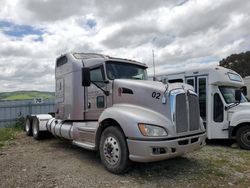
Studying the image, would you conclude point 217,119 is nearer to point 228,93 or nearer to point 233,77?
point 228,93

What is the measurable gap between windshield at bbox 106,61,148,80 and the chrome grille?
182cm

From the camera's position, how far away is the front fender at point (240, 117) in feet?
31.1

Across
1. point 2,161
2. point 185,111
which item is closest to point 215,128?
point 185,111

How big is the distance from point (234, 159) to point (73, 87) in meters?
4.71

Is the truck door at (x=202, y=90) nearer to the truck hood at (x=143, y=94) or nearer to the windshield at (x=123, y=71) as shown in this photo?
the windshield at (x=123, y=71)

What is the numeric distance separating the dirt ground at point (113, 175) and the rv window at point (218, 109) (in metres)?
1.30

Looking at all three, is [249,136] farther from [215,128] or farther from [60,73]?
[60,73]

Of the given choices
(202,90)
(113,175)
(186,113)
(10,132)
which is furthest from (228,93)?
(10,132)

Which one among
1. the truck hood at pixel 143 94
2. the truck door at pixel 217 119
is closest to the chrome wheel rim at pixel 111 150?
the truck hood at pixel 143 94

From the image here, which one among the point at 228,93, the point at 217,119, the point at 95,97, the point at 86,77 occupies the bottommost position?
the point at 217,119

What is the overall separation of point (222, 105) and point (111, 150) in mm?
5040

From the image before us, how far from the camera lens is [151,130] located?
5969 millimetres

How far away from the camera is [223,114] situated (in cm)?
1008

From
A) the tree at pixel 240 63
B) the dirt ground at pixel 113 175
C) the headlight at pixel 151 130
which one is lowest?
the dirt ground at pixel 113 175
